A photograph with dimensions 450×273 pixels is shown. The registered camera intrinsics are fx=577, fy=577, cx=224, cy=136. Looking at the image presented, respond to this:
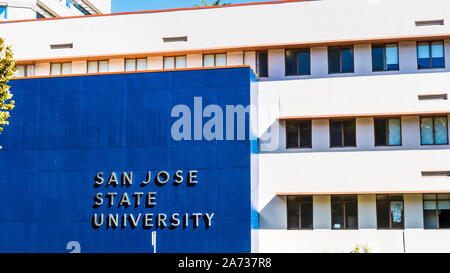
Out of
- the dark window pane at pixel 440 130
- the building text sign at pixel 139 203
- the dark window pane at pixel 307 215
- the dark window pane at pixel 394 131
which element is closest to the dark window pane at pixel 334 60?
the dark window pane at pixel 394 131

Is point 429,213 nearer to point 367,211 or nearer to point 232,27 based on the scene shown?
point 367,211

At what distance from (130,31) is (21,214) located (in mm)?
11488

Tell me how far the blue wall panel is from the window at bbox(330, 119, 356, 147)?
16.8 feet

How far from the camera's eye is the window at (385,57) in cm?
2953

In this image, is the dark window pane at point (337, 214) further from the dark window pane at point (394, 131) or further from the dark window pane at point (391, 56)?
the dark window pane at point (391, 56)

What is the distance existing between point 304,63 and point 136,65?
935cm

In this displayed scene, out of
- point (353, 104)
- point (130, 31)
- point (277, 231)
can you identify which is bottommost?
point (277, 231)

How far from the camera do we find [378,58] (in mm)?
29781

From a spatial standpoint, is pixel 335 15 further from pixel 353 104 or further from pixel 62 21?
pixel 62 21

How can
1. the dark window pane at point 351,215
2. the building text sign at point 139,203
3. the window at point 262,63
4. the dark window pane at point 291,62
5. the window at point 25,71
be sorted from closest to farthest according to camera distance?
the building text sign at point 139,203
the dark window pane at point 351,215
the dark window pane at point 291,62
the window at point 262,63
the window at point 25,71

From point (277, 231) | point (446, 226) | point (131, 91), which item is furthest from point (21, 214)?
point (446, 226)

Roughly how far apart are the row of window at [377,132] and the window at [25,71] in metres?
15.2

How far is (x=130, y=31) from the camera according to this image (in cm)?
3231
